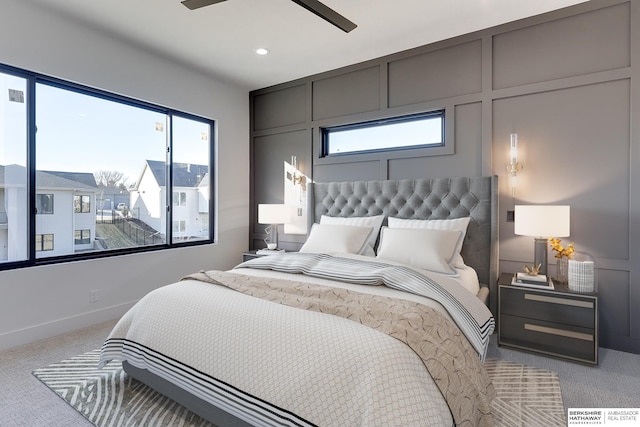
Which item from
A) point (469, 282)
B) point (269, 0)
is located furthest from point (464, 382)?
point (269, 0)

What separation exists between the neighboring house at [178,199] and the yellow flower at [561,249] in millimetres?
3795

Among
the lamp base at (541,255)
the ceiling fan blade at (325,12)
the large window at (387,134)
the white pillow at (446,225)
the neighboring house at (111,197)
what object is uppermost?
the ceiling fan blade at (325,12)

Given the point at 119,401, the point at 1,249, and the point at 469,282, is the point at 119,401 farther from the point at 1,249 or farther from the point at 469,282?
the point at 469,282

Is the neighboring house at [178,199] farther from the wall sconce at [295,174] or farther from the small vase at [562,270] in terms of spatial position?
the small vase at [562,270]

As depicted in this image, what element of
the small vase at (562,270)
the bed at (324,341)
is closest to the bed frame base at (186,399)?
the bed at (324,341)

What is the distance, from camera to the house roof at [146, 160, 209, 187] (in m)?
4.02

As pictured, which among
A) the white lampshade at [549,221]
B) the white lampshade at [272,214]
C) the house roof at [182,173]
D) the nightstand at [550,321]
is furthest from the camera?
the white lampshade at [272,214]

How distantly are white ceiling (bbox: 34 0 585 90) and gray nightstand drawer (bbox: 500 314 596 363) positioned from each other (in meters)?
2.56

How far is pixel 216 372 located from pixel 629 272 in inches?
123

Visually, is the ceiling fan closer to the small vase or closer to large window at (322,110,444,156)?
large window at (322,110,444,156)

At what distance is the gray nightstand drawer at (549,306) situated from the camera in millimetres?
2541

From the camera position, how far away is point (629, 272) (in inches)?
109

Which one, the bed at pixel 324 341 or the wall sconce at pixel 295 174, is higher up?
the wall sconce at pixel 295 174

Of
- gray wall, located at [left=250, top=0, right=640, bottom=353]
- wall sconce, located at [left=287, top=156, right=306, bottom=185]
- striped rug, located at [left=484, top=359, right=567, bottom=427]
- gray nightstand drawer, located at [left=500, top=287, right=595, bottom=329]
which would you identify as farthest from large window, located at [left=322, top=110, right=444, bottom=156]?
striped rug, located at [left=484, top=359, right=567, bottom=427]
